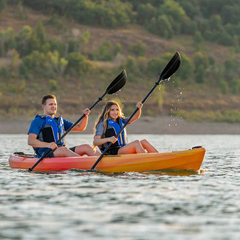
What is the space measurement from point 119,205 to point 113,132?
3.54 meters

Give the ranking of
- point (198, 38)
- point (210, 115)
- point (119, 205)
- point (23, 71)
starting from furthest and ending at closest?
point (198, 38) → point (23, 71) → point (210, 115) → point (119, 205)

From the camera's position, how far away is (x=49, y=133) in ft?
32.4

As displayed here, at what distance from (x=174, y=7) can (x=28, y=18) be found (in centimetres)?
1654

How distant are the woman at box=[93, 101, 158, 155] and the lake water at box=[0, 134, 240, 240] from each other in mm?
513

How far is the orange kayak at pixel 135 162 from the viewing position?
961 cm

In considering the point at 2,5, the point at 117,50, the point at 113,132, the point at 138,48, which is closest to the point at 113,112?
the point at 113,132

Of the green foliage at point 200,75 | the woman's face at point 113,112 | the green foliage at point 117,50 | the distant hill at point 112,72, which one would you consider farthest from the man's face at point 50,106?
the green foliage at point 117,50

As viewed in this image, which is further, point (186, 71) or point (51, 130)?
point (186, 71)

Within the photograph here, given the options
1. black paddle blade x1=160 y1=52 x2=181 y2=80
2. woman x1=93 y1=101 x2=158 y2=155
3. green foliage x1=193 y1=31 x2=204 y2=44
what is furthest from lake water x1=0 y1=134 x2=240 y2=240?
green foliage x1=193 y1=31 x2=204 y2=44

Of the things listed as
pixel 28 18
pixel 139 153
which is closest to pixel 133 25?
pixel 28 18

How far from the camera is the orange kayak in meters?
9.61

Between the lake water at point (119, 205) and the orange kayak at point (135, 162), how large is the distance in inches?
6.4

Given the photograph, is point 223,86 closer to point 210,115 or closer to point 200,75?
point 200,75

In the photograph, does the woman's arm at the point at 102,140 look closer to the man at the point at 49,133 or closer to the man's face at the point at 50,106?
the man at the point at 49,133
